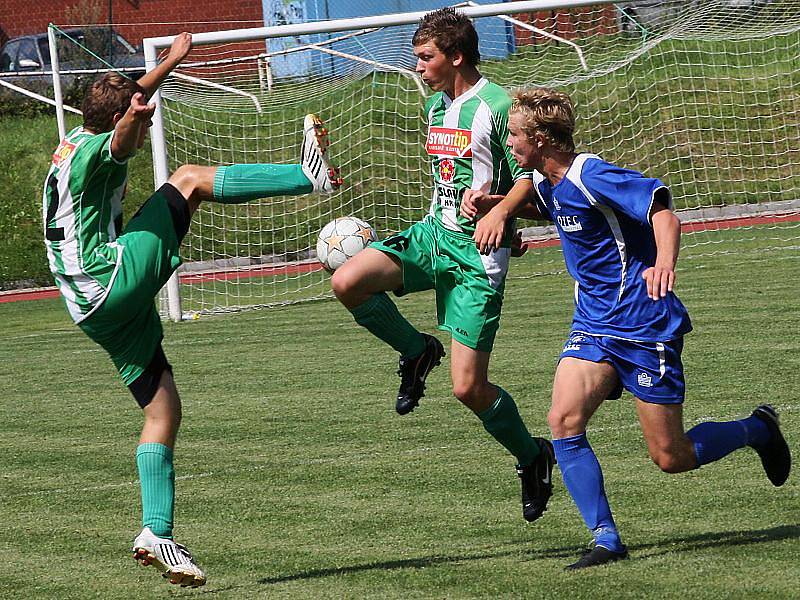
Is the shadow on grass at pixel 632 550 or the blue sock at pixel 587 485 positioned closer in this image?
the blue sock at pixel 587 485

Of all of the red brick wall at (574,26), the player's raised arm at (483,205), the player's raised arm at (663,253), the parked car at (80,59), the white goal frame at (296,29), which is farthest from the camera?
the parked car at (80,59)

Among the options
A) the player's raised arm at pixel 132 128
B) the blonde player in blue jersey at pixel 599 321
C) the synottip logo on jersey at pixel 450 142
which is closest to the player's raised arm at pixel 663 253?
the blonde player in blue jersey at pixel 599 321

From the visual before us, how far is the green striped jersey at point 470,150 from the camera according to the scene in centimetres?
608

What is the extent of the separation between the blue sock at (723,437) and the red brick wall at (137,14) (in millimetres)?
22302

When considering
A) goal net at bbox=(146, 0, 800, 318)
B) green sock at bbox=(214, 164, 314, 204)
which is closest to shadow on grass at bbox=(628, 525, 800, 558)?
green sock at bbox=(214, 164, 314, 204)

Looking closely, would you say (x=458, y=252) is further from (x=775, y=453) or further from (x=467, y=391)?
(x=775, y=453)

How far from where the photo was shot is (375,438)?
7.76 m

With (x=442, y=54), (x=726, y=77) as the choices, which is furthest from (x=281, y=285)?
(x=442, y=54)

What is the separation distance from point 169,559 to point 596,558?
1556mm

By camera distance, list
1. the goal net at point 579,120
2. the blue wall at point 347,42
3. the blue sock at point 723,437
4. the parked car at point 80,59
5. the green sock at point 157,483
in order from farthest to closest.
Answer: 1. the parked car at point 80,59
2. the blue wall at point 347,42
3. the goal net at point 579,120
4. the blue sock at point 723,437
5. the green sock at point 157,483

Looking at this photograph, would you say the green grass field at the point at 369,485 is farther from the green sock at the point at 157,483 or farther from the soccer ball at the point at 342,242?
the soccer ball at the point at 342,242

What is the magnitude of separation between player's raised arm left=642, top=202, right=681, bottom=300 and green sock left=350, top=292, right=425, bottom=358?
183 cm

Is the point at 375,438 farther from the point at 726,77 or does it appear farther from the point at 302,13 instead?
the point at 302,13

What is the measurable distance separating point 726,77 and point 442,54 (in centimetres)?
1211
